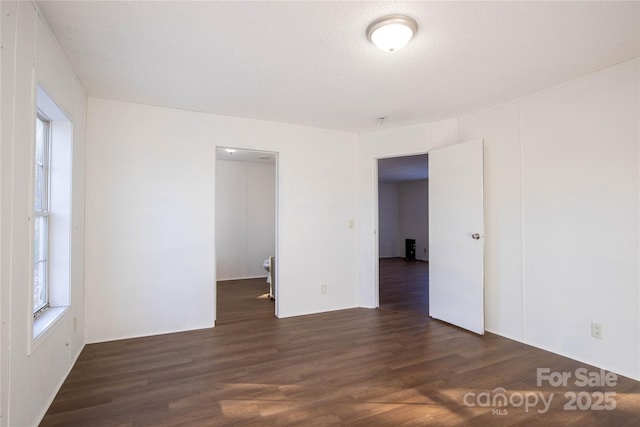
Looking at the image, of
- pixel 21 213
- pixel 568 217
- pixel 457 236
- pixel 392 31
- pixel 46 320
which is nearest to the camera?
pixel 21 213

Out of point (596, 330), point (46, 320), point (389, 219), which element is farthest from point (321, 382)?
point (389, 219)

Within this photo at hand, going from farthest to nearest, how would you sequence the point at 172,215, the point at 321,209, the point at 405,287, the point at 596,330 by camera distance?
the point at 405,287 < the point at 321,209 < the point at 172,215 < the point at 596,330

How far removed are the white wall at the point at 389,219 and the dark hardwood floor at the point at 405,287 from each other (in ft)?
4.04

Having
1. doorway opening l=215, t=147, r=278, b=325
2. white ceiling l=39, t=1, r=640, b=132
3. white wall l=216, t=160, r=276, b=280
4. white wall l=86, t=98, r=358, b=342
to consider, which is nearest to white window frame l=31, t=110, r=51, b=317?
white ceiling l=39, t=1, r=640, b=132

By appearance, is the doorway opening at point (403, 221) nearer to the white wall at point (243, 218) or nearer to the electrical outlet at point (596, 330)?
the white wall at point (243, 218)

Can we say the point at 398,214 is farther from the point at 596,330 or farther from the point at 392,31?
the point at 392,31

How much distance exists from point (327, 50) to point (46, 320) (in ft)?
8.63

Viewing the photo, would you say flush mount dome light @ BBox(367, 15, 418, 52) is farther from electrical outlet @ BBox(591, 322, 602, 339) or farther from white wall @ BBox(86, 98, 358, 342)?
electrical outlet @ BBox(591, 322, 602, 339)

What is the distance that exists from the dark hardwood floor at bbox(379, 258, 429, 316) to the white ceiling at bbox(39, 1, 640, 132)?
258cm

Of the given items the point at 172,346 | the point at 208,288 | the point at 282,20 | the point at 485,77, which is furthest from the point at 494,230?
the point at 172,346

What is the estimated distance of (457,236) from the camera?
11.6 feet

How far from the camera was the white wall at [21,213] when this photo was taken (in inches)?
57.4

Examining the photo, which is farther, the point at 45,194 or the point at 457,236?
the point at 457,236

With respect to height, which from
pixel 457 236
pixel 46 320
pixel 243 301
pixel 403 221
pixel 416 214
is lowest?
pixel 243 301
